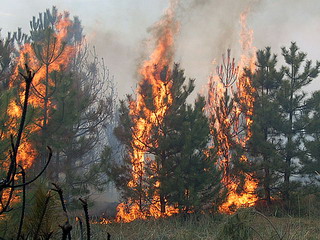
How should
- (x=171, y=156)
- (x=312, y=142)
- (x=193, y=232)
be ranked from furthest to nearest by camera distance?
(x=312, y=142), (x=171, y=156), (x=193, y=232)

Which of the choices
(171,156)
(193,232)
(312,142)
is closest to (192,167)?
(171,156)

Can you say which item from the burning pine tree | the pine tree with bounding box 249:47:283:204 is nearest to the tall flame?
the burning pine tree

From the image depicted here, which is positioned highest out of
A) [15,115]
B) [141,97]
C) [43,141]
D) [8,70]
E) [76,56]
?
[76,56]

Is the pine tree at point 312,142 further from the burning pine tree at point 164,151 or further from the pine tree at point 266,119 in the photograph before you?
the burning pine tree at point 164,151

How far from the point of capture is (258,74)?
1589 centimetres

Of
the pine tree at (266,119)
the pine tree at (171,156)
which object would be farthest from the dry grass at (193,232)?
the pine tree at (266,119)

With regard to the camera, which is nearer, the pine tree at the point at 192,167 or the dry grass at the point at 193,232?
the dry grass at the point at 193,232

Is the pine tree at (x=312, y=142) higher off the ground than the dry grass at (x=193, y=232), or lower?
higher

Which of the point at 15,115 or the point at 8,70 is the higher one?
the point at 8,70

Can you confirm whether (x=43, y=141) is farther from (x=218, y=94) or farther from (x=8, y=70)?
(x=218, y=94)

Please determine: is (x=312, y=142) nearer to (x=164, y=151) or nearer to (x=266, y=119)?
(x=266, y=119)

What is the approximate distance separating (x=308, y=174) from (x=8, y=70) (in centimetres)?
1298

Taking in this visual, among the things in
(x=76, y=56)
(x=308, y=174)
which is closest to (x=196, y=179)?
(x=308, y=174)

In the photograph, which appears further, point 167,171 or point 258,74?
point 258,74
